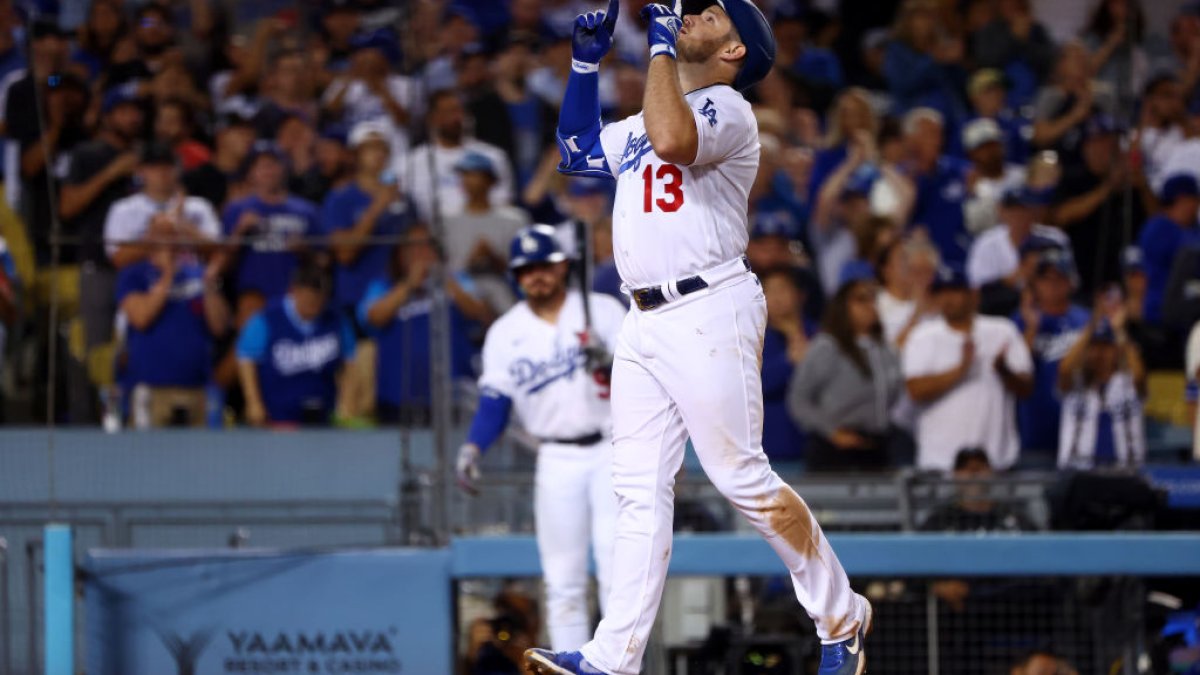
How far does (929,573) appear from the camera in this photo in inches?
300

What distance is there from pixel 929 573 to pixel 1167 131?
14.2 feet

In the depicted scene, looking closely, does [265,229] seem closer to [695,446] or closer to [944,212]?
[944,212]

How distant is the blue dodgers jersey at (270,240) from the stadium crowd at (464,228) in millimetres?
17

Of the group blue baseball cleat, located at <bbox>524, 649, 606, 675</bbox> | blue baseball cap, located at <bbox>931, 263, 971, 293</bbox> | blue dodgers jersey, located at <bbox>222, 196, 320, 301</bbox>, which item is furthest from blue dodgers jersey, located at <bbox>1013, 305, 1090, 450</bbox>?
blue baseball cleat, located at <bbox>524, 649, 606, 675</bbox>

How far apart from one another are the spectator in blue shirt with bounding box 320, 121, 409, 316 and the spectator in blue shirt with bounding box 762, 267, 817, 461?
1993 mm

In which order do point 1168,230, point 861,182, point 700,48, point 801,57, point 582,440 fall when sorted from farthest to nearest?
point 801,57, point 861,182, point 1168,230, point 582,440, point 700,48

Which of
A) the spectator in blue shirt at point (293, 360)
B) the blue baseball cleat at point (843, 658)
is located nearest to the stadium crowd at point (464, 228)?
the spectator in blue shirt at point (293, 360)

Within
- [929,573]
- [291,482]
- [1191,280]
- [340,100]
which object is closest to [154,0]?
[340,100]

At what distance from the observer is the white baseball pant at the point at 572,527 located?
724 cm

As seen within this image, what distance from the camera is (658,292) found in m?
4.91

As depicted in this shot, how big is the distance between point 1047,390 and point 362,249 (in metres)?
3.66

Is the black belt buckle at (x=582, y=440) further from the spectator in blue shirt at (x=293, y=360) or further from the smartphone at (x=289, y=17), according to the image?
the smartphone at (x=289, y=17)

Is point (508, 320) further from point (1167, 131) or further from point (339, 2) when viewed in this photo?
point (1167, 131)

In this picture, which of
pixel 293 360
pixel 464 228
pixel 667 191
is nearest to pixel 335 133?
pixel 464 228
